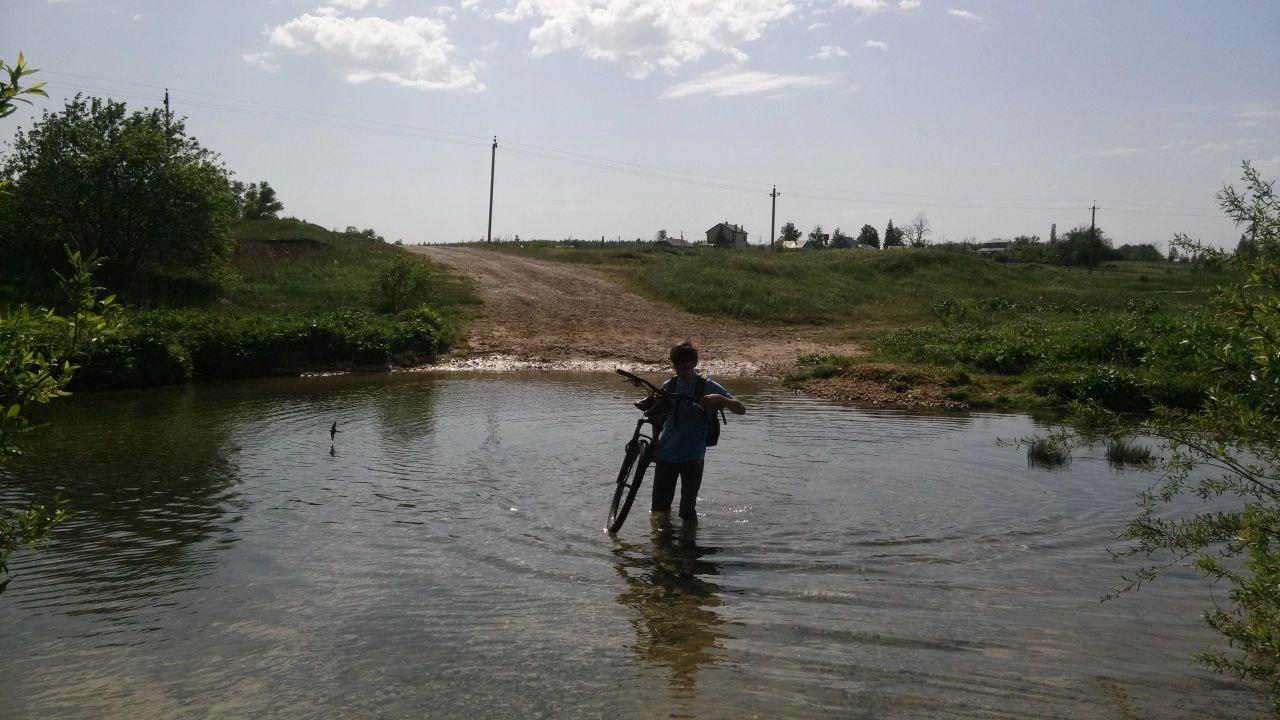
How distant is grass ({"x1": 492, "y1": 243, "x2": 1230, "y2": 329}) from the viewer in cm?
3450

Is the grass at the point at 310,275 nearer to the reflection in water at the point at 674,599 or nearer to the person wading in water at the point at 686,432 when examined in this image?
the person wading in water at the point at 686,432

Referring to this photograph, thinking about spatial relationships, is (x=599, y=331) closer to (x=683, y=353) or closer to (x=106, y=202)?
(x=106, y=202)

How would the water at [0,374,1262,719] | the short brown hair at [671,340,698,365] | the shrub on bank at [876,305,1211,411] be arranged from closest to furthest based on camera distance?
the water at [0,374,1262,719], the short brown hair at [671,340,698,365], the shrub on bank at [876,305,1211,411]

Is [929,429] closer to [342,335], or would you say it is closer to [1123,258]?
[342,335]

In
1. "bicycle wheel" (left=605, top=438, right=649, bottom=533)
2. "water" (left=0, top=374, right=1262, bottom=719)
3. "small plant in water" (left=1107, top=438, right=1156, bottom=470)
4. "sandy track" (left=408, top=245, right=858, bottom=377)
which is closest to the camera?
A: "water" (left=0, top=374, right=1262, bottom=719)

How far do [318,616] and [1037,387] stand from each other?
51.7ft

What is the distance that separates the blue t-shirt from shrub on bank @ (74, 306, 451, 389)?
13682mm

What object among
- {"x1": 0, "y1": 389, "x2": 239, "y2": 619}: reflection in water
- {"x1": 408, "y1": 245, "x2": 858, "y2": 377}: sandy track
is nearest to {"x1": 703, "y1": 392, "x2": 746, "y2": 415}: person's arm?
{"x1": 0, "y1": 389, "x2": 239, "y2": 619}: reflection in water

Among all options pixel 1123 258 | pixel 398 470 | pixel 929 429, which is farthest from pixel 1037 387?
pixel 1123 258

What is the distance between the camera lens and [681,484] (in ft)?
29.7

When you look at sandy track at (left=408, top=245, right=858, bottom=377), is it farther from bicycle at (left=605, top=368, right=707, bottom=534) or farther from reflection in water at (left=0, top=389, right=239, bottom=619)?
bicycle at (left=605, top=368, right=707, bottom=534)

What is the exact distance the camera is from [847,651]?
631 centimetres

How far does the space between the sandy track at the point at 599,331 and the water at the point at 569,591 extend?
1274cm

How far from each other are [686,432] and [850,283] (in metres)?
33.2
